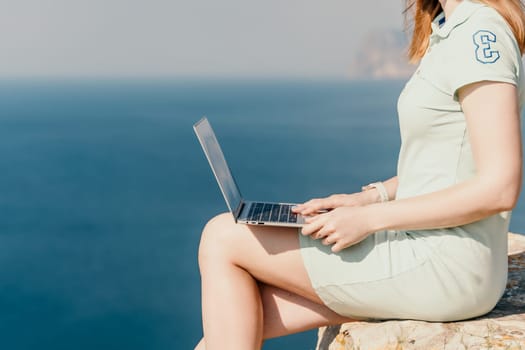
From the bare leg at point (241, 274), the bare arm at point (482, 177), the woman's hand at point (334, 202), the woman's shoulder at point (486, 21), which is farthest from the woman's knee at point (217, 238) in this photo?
the woman's shoulder at point (486, 21)

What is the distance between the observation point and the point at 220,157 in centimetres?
188

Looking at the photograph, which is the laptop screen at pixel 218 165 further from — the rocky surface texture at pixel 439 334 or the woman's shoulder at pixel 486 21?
the woman's shoulder at pixel 486 21

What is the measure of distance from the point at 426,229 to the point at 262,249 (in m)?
0.44

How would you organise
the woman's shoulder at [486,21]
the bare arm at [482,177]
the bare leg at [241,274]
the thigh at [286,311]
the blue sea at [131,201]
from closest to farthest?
the bare arm at [482,177] < the woman's shoulder at [486,21] < the bare leg at [241,274] < the thigh at [286,311] < the blue sea at [131,201]

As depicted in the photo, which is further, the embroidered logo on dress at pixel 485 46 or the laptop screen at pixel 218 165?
the laptop screen at pixel 218 165

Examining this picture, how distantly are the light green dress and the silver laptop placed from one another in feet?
0.30

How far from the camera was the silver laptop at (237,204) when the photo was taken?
1.66m

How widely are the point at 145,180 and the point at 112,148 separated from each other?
513 inches

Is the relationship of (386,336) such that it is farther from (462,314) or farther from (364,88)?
(364,88)

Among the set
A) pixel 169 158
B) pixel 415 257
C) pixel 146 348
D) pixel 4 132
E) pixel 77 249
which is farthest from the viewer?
pixel 4 132

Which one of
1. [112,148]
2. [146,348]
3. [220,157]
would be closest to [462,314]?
[220,157]

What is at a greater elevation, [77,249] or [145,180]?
[145,180]

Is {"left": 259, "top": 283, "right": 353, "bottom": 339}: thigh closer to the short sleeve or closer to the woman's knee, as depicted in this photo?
the woman's knee

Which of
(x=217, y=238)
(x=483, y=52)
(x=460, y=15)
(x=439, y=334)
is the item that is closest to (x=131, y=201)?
(x=217, y=238)
